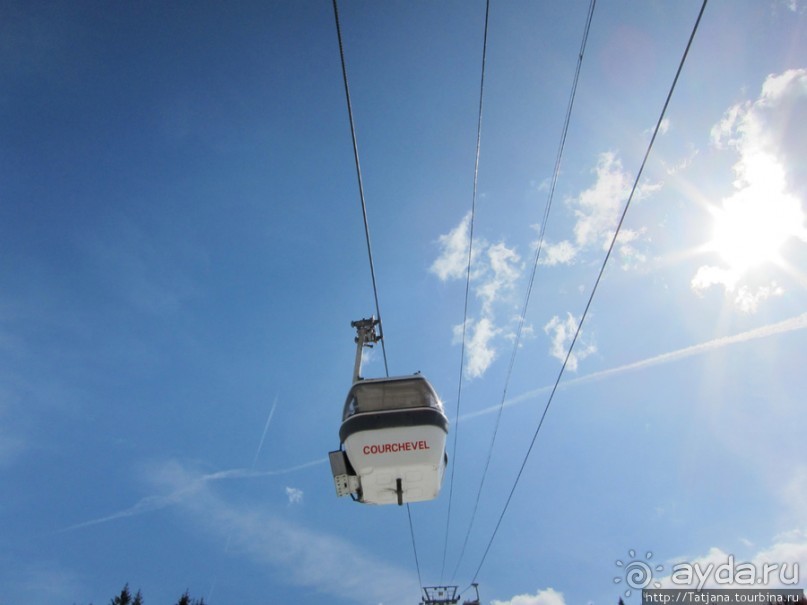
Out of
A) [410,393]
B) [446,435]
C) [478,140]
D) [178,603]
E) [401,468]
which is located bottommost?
[178,603]

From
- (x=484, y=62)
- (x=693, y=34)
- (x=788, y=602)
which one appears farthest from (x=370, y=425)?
(x=788, y=602)

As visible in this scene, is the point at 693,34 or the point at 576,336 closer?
the point at 693,34

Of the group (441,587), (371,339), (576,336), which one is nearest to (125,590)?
(441,587)

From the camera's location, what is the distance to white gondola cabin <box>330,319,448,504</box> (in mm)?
6305

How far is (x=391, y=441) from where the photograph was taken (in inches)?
248

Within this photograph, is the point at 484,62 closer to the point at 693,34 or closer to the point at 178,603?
the point at 693,34

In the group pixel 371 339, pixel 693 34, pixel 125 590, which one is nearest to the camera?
pixel 693 34

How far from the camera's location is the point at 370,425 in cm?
629

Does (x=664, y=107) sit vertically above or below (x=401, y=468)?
above

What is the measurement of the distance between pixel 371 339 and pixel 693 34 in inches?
309

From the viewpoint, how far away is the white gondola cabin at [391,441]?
6305 mm

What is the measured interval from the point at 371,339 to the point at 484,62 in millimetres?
6341

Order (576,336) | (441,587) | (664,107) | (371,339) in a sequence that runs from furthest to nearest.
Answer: (441,587), (371,339), (576,336), (664,107)

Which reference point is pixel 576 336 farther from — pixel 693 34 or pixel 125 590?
pixel 125 590
